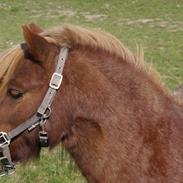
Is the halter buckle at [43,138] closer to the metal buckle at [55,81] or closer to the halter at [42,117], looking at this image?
the halter at [42,117]

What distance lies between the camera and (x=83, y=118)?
285cm

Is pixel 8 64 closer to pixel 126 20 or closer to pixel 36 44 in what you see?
pixel 36 44

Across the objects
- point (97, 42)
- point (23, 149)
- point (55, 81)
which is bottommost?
point (23, 149)

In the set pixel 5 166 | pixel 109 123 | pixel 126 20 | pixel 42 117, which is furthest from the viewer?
pixel 126 20

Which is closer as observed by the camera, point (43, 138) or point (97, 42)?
point (43, 138)

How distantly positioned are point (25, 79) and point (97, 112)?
1.43ft

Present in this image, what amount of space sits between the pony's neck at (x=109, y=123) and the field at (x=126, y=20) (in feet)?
18.1

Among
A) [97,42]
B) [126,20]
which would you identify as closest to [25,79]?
[97,42]

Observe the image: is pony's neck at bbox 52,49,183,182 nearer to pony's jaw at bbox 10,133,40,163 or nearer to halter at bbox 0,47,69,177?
halter at bbox 0,47,69,177

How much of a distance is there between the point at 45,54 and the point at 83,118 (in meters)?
0.41

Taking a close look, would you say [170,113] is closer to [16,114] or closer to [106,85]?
[106,85]

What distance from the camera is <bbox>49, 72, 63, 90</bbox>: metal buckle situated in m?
2.77

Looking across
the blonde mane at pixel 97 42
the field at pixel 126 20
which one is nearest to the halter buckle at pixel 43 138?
the blonde mane at pixel 97 42

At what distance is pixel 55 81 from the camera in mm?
Result: 2773
